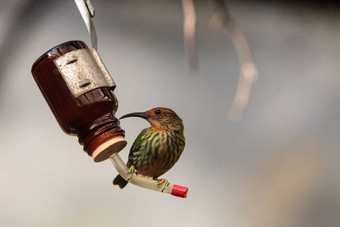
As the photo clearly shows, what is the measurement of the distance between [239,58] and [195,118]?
9.7 inches

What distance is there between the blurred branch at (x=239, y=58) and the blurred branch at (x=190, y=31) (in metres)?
0.07

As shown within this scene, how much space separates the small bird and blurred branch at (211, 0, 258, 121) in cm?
47

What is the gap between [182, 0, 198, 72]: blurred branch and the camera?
4.02ft

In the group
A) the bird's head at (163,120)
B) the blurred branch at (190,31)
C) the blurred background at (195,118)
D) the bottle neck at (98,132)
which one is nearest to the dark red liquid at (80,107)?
the bottle neck at (98,132)

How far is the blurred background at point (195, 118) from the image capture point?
108 centimetres

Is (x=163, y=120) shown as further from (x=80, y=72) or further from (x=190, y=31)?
(x=190, y=31)

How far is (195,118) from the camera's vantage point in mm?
1167

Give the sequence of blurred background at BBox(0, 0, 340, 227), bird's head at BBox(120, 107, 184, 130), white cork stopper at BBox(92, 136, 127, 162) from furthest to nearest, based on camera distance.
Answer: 1. blurred background at BBox(0, 0, 340, 227)
2. bird's head at BBox(120, 107, 184, 130)
3. white cork stopper at BBox(92, 136, 127, 162)

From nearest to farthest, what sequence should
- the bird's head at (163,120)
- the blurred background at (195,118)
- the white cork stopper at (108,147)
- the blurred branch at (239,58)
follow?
the white cork stopper at (108,147) < the bird's head at (163,120) < the blurred background at (195,118) < the blurred branch at (239,58)

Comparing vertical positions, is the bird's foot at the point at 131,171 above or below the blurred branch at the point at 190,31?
below

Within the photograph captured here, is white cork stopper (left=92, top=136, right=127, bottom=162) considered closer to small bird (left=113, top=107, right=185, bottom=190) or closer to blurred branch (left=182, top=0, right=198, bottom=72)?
small bird (left=113, top=107, right=185, bottom=190)

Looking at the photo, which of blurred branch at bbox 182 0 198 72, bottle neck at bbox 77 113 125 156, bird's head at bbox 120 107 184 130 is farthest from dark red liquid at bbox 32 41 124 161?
blurred branch at bbox 182 0 198 72

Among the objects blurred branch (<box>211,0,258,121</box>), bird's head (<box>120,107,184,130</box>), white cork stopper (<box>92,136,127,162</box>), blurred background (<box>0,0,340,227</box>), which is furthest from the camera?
blurred branch (<box>211,0,258,121</box>)

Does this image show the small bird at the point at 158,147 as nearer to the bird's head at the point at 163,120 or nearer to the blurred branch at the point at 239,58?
the bird's head at the point at 163,120
